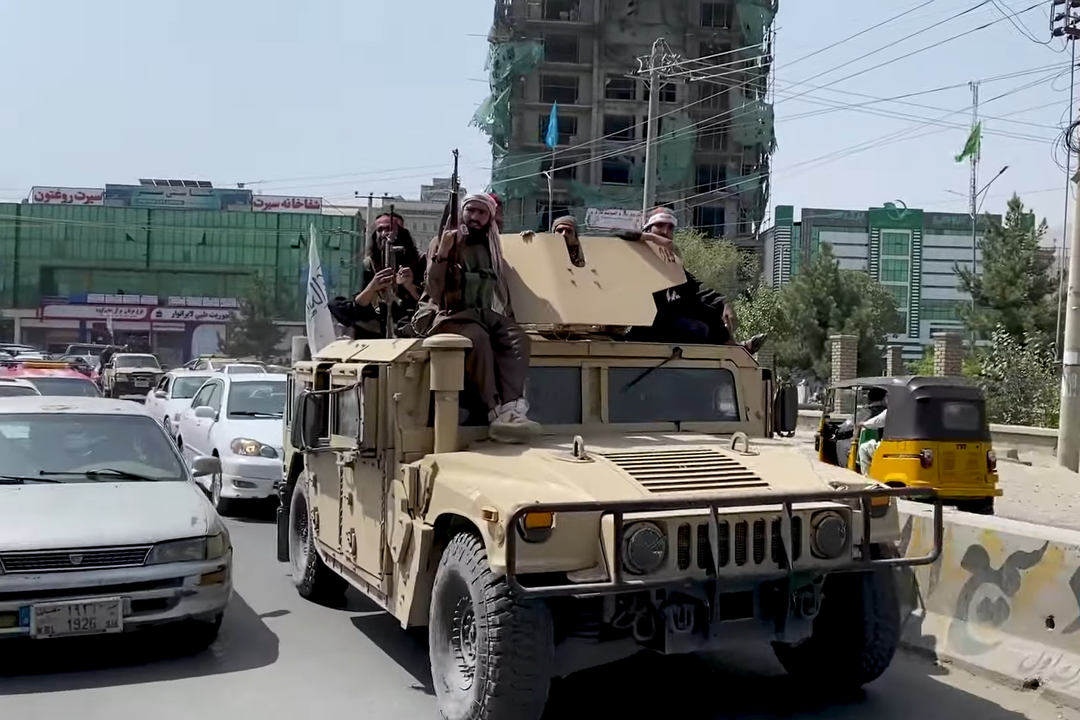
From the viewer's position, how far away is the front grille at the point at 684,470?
491cm

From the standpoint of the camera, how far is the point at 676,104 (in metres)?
63.3

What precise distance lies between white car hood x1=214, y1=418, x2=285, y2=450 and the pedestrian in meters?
4.15

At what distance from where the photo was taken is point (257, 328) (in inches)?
2403

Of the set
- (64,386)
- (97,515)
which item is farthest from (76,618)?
(64,386)

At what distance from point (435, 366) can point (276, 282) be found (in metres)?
74.6

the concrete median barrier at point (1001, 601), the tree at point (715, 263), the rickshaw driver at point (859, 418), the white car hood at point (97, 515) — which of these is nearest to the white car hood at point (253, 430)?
the white car hood at point (97, 515)

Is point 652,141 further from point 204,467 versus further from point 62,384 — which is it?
point 204,467

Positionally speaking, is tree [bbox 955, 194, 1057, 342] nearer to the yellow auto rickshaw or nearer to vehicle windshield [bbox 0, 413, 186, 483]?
the yellow auto rickshaw

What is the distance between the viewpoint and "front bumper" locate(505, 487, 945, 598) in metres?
4.32

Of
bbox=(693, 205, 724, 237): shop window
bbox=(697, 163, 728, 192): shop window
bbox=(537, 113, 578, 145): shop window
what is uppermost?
bbox=(537, 113, 578, 145): shop window

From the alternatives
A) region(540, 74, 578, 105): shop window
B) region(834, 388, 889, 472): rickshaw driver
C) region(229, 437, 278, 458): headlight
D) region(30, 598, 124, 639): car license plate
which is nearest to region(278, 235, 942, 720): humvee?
region(30, 598, 124, 639): car license plate

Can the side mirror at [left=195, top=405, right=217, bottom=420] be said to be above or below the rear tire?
above

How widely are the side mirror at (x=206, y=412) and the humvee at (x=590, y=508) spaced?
20.1 feet

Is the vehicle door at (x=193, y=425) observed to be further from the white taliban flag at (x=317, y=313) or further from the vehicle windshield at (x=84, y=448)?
the vehicle windshield at (x=84, y=448)
